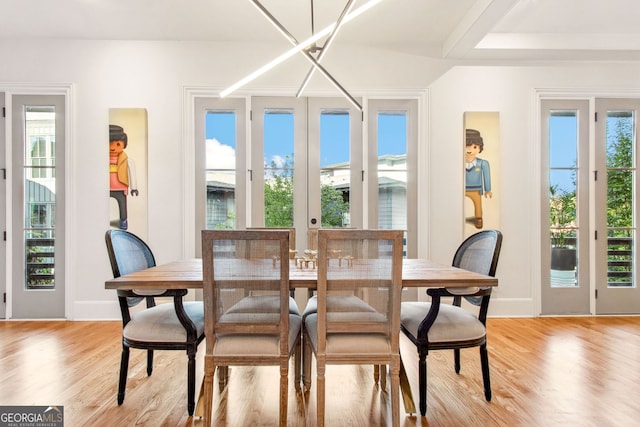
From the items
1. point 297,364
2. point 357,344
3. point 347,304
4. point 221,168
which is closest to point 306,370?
point 297,364

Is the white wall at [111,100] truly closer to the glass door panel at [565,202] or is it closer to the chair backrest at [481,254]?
the chair backrest at [481,254]

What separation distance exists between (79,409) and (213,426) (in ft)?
2.53

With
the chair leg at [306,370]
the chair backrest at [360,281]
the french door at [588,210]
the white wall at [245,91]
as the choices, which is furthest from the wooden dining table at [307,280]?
the french door at [588,210]

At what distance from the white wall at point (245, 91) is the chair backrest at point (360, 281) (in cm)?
A: 216

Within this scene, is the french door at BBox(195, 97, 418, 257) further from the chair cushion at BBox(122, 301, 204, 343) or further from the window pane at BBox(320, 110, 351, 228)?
the chair cushion at BBox(122, 301, 204, 343)

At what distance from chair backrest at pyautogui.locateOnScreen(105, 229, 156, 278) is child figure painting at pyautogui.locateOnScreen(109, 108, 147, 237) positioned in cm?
141

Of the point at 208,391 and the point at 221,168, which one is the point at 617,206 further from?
the point at 208,391

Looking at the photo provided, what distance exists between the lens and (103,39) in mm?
3441

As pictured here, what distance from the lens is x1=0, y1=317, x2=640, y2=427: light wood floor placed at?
176 cm

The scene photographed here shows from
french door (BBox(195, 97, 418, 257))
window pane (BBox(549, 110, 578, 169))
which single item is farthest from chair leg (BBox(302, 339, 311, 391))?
window pane (BBox(549, 110, 578, 169))

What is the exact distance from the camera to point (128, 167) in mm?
3438

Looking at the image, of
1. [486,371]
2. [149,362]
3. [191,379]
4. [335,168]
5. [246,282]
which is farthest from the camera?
[335,168]

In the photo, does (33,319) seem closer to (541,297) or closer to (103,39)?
(103,39)

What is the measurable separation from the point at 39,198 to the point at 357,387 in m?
3.60
